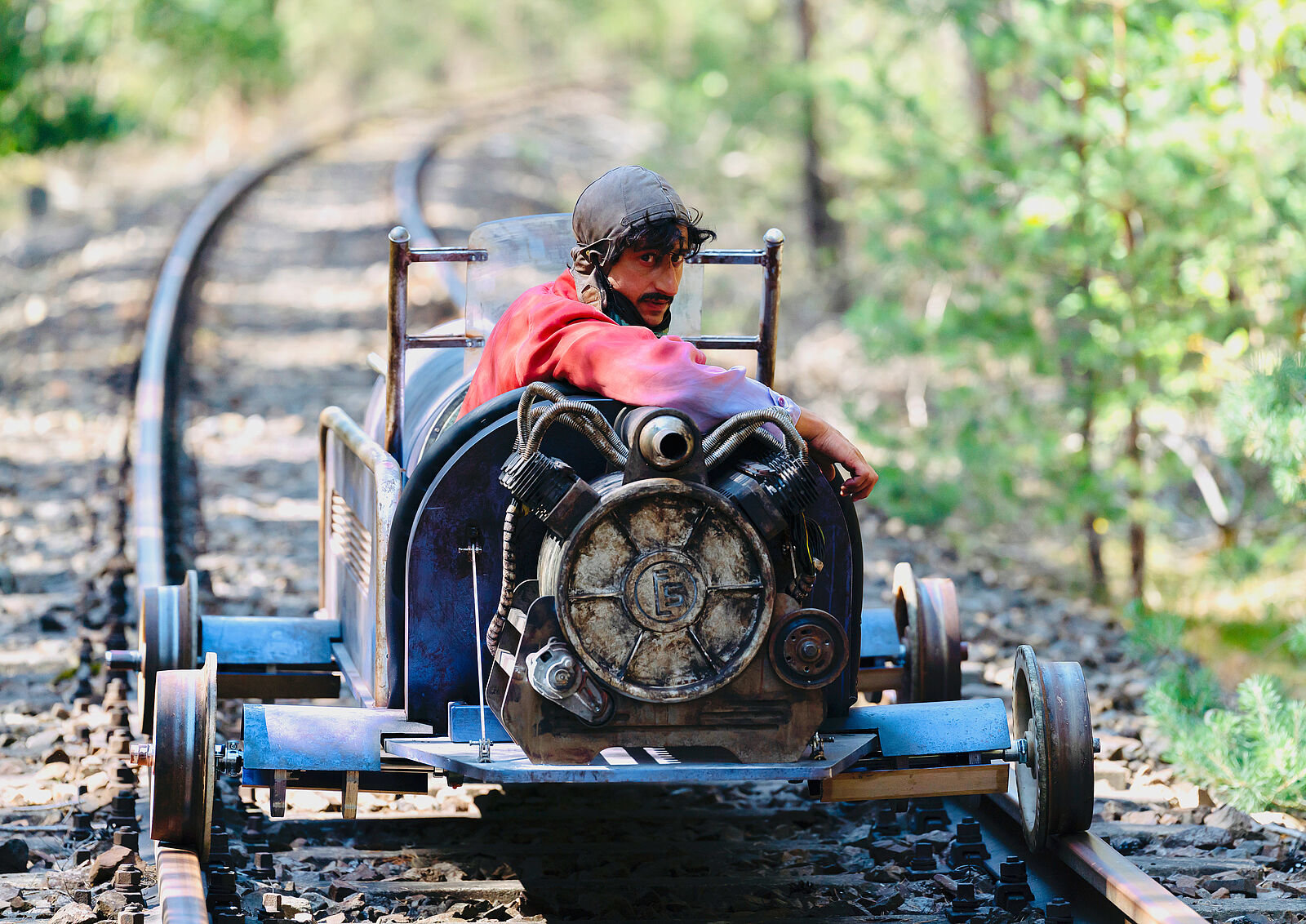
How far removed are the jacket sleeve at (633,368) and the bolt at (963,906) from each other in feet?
4.39

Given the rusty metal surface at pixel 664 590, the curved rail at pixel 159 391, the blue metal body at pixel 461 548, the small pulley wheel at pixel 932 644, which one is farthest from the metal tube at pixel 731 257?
the curved rail at pixel 159 391

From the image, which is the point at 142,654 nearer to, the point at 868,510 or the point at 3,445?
the point at 3,445

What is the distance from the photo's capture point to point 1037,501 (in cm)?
1023

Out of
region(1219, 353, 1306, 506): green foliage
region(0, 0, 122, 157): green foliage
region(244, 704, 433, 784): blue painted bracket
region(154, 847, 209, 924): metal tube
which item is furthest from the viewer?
region(0, 0, 122, 157): green foliage

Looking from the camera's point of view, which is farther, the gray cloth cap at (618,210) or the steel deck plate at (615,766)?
the gray cloth cap at (618,210)

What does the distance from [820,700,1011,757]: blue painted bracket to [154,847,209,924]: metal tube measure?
1637 mm

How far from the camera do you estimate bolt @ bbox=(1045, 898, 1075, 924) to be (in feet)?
12.4

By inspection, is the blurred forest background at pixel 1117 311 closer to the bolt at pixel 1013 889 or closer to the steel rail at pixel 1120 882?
the steel rail at pixel 1120 882

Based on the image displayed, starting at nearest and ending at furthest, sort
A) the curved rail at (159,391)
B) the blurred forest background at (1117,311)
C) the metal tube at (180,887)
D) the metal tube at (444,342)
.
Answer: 1. the metal tube at (180,887)
2. the metal tube at (444,342)
3. the curved rail at (159,391)
4. the blurred forest background at (1117,311)

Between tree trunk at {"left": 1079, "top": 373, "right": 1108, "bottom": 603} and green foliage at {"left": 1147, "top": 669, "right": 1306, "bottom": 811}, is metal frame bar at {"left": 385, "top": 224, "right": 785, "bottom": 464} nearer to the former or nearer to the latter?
green foliage at {"left": 1147, "top": 669, "right": 1306, "bottom": 811}

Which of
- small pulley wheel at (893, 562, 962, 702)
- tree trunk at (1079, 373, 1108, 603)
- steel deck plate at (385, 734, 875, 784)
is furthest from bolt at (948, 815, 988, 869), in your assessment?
tree trunk at (1079, 373, 1108, 603)

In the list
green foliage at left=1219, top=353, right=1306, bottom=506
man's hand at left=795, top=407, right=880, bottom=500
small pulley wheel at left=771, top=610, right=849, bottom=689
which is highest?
green foliage at left=1219, top=353, right=1306, bottom=506

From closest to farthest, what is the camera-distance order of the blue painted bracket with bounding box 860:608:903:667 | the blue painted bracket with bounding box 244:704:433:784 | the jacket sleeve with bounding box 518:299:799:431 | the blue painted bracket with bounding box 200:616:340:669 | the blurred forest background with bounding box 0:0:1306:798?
the jacket sleeve with bounding box 518:299:799:431
the blue painted bracket with bounding box 244:704:433:784
the blue painted bracket with bounding box 200:616:340:669
the blue painted bracket with bounding box 860:608:903:667
the blurred forest background with bounding box 0:0:1306:798

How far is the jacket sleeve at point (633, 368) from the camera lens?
11.5 feet
